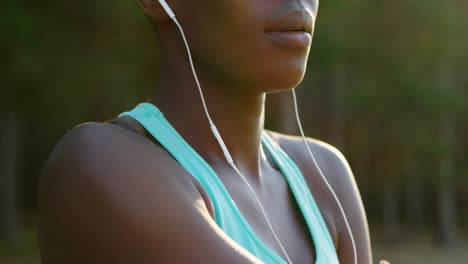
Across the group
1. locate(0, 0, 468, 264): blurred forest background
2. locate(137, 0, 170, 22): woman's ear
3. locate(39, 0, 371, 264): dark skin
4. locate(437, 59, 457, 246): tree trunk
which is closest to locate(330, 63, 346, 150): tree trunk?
locate(0, 0, 468, 264): blurred forest background

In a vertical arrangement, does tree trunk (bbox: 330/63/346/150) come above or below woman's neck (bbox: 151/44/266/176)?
below

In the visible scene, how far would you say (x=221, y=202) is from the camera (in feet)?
5.19

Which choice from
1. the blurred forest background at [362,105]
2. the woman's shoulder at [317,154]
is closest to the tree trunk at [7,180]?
the blurred forest background at [362,105]

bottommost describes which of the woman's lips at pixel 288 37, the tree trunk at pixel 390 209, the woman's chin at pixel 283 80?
the tree trunk at pixel 390 209

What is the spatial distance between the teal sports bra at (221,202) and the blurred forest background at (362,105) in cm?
749

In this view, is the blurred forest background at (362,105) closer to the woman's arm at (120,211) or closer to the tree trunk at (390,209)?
the tree trunk at (390,209)

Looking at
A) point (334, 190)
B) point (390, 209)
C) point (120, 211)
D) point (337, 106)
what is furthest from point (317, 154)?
point (390, 209)

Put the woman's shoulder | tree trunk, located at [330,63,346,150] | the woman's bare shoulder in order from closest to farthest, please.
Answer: the woman's bare shoulder < the woman's shoulder < tree trunk, located at [330,63,346,150]

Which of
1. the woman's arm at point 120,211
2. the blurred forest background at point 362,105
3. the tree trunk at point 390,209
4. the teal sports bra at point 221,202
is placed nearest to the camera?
the woman's arm at point 120,211

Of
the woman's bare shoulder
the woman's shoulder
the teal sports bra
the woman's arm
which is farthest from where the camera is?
the woman's shoulder

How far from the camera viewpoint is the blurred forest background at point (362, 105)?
10344 millimetres

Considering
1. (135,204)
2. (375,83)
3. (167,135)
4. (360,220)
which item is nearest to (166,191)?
(135,204)

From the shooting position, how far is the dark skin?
1.39m

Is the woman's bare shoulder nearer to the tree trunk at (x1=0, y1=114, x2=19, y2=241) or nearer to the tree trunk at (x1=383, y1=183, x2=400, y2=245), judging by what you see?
the tree trunk at (x1=0, y1=114, x2=19, y2=241)
